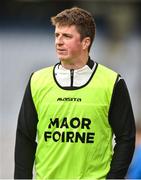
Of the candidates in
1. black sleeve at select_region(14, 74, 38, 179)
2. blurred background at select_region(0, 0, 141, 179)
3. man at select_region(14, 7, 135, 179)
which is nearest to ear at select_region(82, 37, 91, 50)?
man at select_region(14, 7, 135, 179)

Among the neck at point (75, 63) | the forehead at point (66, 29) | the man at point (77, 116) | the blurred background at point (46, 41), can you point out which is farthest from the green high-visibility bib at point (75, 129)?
the blurred background at point (46, 41)

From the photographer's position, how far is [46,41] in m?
11.6

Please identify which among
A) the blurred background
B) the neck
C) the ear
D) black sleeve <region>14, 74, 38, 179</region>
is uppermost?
the ear

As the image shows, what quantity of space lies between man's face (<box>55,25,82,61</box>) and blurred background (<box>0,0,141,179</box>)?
6.76 m

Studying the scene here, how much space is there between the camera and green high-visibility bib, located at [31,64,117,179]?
Answer: 472 centimetres

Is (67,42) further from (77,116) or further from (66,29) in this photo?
(77,116)

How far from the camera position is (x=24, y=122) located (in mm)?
4789

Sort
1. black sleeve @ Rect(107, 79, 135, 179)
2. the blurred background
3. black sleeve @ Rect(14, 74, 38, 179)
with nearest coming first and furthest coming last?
1. black sleeve @ Rect(107, 79, 135, 179)
2. black sleeve @ Rect(14, 74, 38, 179)
3. the blurred background

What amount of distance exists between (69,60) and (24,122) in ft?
1.45

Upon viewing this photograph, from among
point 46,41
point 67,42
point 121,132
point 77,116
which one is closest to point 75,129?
point 77,116

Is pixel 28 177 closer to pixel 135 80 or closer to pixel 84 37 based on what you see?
pixel 84 37

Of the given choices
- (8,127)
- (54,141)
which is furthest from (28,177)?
(8,127)

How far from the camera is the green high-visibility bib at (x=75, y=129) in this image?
4.72 m

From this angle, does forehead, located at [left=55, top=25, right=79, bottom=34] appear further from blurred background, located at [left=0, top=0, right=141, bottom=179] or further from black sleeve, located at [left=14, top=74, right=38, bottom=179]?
blurred background, located at [left=0, top=0, right=141, bottom=179]
